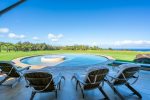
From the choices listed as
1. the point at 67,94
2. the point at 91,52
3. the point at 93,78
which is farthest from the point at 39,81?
the point at 91,52

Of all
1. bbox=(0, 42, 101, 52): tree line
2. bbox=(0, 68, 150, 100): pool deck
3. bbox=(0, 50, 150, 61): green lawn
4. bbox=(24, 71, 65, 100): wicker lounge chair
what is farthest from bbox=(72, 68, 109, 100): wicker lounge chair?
bbox=(0, 42, 101, 52): tree line

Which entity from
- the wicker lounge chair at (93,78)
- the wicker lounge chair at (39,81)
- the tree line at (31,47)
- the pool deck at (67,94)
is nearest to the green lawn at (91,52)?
the tree line at (31,47)

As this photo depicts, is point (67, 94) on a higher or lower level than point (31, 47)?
lower

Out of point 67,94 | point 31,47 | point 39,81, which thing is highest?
point 31,47

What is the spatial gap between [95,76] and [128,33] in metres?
20.3

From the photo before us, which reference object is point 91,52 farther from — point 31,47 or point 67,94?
point 67,94

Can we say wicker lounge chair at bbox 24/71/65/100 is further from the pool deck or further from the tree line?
the tree line

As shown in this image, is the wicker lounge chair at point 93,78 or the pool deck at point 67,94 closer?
the wicker lounge chair at point 93,78

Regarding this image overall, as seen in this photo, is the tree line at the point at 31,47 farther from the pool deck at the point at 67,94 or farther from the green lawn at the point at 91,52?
the pool deck at the point at 67,94

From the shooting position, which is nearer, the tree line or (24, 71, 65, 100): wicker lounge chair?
(24, 71, 65, 100): wicker lounge chair

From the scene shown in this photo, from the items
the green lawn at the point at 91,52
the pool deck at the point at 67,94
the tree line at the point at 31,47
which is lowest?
the pool deck at the point at 67,94

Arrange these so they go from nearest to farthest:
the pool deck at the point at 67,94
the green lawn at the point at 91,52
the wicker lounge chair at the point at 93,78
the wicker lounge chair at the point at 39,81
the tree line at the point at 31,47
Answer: the wicker lounge chair at the point at 39,81 < the wicker lounge chair at the point at 93,78 < the pool deck at the point at 67,94 < the green lawn at the point at 91,52 < the tree line at the point at 31,47

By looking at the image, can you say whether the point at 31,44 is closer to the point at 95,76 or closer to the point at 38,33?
the point at 38,33

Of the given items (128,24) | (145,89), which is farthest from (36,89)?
(128,24)
